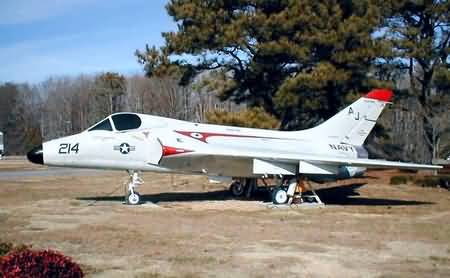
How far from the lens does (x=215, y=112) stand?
88.2 ft

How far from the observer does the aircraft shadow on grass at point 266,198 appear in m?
18.1

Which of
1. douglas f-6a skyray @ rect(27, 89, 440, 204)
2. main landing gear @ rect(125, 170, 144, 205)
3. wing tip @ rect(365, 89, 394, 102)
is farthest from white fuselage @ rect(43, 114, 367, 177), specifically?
wing tip @ rect(365, 89, 394, 102)

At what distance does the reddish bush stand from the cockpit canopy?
35.7 feet

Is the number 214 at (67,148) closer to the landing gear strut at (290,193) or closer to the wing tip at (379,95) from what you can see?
the landing gear strut at (290,193)

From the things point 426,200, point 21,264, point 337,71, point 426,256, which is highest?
point 337,71

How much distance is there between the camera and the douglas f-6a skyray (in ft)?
52.6

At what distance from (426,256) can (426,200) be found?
10.1 metres

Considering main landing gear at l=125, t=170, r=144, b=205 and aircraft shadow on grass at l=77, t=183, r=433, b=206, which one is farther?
aircraft shadow on grass at l=77, t=183, r=433, b=206

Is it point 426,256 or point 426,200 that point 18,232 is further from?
point 426,200

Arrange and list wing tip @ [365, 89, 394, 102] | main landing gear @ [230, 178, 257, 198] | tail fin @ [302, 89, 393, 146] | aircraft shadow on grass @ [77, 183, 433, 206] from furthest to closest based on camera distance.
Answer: wing tip @ [365, 89, 394, 102] < main landing gear @ [230, 178, 257, 198] < tail fin @ [302, 89, 393, 146] < aircraft shadow on grass @ [77, 183, 433, 206]

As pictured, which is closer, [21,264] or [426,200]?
[21,264]

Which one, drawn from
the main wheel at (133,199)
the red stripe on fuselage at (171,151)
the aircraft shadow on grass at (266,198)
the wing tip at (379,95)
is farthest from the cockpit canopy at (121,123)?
the wing tip at (379,95)

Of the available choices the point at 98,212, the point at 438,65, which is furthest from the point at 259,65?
the point at 98,212

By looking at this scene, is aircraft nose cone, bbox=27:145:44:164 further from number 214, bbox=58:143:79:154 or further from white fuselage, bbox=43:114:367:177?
number 214, bbox=58:143:79:154
